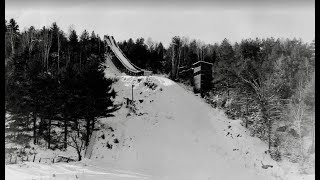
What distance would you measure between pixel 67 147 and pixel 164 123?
1285 cm

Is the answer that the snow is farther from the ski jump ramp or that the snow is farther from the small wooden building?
the ski jump ramp

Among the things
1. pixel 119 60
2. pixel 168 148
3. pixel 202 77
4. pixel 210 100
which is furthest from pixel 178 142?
pixel 119 60

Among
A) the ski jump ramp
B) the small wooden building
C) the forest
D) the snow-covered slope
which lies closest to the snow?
the snow-covered slope

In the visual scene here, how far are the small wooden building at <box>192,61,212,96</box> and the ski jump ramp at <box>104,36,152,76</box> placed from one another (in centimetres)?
1093

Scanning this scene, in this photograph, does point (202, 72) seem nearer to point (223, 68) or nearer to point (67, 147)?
point (223, 68)

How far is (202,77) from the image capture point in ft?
156

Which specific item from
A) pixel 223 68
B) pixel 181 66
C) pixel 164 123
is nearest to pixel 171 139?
pixel 164 123

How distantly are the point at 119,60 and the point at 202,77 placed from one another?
76.8 ft

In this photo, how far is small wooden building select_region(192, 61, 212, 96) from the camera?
155 ft

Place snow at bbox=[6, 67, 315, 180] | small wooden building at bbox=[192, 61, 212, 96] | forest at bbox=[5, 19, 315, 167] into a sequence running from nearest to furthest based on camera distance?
snow at bbox=[6, 67, 315, 180] < forest at bbox=[5, 19, 315, 167] < small wooden building at bbox=[192, 61, 212, 96]

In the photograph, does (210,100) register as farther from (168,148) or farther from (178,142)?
(168,148)

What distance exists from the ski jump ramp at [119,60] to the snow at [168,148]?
10350 millimetres

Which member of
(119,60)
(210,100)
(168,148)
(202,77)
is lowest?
(168,148)
